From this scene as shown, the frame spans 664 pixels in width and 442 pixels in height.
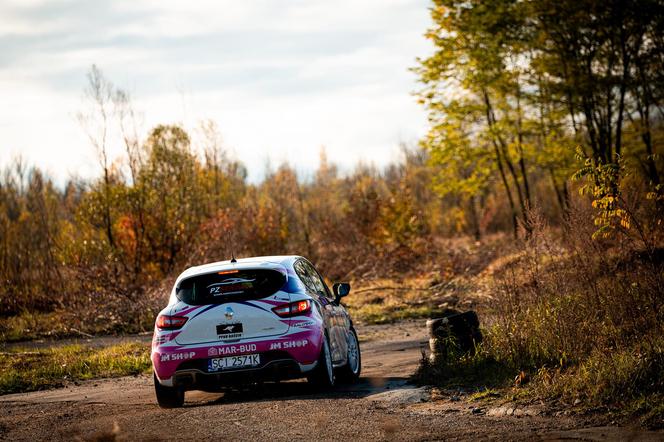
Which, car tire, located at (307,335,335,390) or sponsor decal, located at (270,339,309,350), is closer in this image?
sponsor decal, located at (270,339,309,350)

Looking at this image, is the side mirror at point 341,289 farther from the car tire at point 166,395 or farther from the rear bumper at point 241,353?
the car tire at point 166,395

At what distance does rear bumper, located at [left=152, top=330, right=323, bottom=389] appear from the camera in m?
10.8

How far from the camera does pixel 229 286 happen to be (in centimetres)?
1108

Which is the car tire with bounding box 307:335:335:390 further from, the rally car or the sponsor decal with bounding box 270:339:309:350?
the sponsor decal with bounding box 270:339:309:350

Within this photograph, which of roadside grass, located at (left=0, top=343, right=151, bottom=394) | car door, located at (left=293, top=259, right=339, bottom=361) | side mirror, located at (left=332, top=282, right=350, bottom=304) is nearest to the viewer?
car door, located at (left=293, top=259, right=339, bottom=361)

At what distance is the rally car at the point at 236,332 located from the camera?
35.5ft

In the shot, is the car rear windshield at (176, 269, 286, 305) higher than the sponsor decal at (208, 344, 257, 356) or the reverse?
higher

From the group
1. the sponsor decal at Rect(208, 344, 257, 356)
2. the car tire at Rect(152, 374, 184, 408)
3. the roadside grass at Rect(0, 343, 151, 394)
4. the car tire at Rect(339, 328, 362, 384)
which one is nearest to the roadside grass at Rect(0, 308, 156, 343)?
the roadside grass at Rect(0, 343, 151, 394)

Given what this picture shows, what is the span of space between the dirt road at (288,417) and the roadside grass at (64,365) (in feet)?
4.41

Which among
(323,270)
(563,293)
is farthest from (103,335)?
(563,293)

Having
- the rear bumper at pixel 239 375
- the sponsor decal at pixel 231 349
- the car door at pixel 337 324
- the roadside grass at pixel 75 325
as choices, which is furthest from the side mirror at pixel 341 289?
the roadside grass at pixel 75 325

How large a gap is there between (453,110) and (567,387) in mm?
28294

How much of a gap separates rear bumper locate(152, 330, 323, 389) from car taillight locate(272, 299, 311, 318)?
0.83 ft

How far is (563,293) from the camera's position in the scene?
40.2ft
